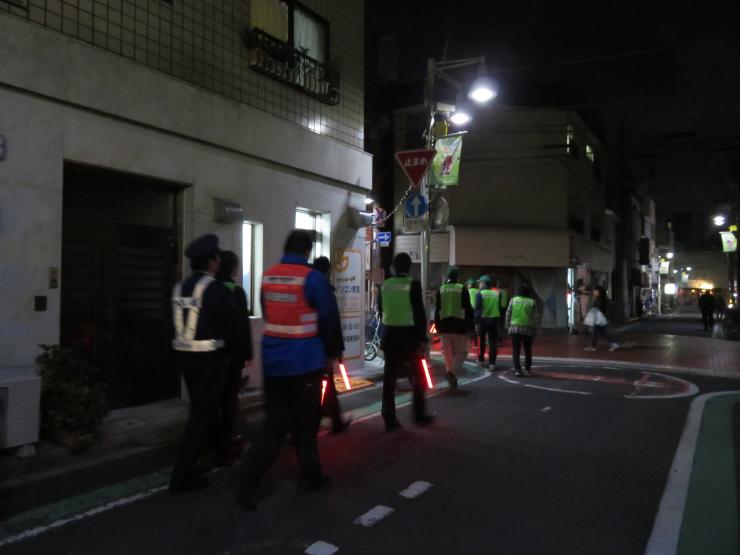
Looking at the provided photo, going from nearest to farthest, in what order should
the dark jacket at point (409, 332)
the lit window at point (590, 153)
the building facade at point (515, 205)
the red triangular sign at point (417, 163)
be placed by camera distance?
1. the dark jacket at point (409, 332)
2. the red triangular sign at point (417, 163)
3. the building facade at point (515, 205)
4. the lit window at point (590, 153)

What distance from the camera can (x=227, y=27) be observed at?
334 inches

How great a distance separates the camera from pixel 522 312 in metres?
10.2

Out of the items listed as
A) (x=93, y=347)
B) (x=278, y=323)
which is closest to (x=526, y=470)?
(x=278, y=323)

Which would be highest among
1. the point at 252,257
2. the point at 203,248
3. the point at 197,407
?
the point at 252,257

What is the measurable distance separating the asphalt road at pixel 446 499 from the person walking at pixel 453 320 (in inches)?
61.6

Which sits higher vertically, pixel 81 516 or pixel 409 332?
pixel 409 332

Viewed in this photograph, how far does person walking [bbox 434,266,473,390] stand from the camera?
28.3 feet

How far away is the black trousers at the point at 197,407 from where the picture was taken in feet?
14.6

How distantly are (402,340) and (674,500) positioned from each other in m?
3.04

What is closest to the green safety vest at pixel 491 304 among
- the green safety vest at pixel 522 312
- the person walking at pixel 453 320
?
the green safety vest at pixel 522 312

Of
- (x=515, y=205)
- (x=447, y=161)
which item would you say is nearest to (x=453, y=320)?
(x=447, y=161)

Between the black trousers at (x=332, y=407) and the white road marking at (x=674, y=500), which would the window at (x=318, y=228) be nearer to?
the black trousers at (x=332, y=407)

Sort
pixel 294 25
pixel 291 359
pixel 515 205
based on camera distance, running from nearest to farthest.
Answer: pixel 291 359 → pixel 294 25 → pixel 515 205

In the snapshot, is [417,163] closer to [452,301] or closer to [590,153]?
[452,301]
